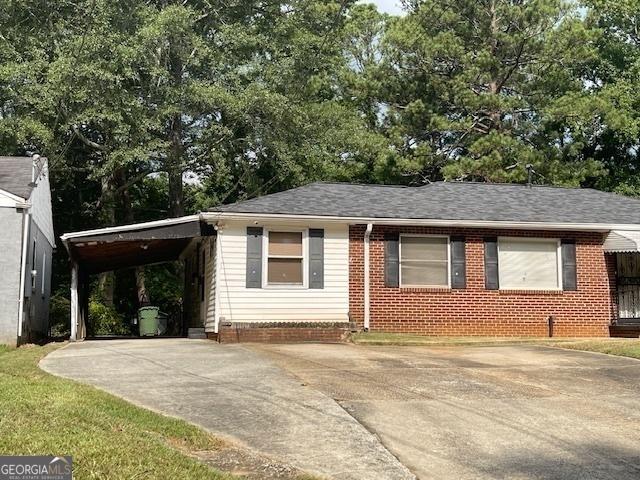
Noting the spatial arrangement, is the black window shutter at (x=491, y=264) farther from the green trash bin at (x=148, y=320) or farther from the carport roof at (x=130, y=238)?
the green trash bin at (x=148, y=320)

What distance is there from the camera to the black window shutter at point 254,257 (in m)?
15.1

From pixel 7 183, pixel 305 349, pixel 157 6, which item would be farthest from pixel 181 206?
pixel 305 349

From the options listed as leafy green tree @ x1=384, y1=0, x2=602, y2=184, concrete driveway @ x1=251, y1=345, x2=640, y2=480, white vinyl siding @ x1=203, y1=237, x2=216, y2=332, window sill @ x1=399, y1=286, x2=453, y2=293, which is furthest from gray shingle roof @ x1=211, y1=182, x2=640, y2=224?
leafy green tree @ x1=384, y1=0, x2=602, y2=184

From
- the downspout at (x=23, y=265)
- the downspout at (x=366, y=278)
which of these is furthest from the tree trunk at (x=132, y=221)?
the downspout at (x=366, y=278)

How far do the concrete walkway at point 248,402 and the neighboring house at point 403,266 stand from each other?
357cm

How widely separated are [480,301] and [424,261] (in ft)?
5.15

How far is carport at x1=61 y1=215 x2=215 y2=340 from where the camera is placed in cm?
1514

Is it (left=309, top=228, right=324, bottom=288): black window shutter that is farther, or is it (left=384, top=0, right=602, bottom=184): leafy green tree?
(left=384, top=0, right=602, bottom=184): leafy green tree

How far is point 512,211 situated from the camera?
56.7ft

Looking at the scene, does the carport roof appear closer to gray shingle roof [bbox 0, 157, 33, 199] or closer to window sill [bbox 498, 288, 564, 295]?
gray shingle roof [bbox 0, 157, 33, 199]

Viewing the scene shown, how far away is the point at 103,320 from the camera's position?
27.8 meters

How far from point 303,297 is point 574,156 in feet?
66.4

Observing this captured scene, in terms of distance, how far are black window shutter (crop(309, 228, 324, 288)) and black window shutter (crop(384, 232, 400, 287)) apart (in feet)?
4.77

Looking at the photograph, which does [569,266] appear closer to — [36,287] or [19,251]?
[19,251]
